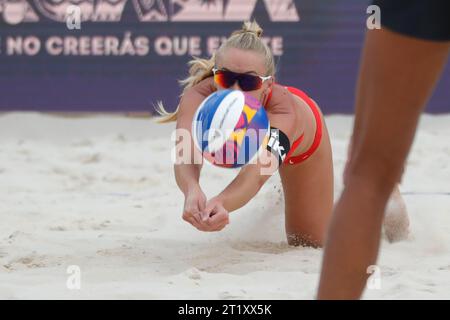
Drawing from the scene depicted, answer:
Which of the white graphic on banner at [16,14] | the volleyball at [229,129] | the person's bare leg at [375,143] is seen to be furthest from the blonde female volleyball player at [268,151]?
the white graphic on banner at [16,14]

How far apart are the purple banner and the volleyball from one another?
413 centimetres

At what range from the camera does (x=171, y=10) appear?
7027 millimetres

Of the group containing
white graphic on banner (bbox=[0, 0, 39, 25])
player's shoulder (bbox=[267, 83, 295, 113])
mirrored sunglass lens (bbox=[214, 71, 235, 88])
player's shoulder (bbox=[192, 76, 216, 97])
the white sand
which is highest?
white graphic on banner (bbox=[0, 0, 39, 25])

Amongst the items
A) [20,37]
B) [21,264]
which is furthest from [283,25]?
→ [21,264]

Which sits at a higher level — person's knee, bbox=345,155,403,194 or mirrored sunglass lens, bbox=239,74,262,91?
mirrored sunglass lens, bbox=239,74,262,91

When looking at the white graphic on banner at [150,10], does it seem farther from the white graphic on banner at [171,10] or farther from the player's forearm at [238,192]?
the player's forearm at [238,192]

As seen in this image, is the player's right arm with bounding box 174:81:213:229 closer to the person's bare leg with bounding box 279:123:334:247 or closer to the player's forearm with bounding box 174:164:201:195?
the player's forearm with bounding box 174:164:201:195

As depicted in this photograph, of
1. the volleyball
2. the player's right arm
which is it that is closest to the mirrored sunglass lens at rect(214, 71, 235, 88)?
the player's right arm

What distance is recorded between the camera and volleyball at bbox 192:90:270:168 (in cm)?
290

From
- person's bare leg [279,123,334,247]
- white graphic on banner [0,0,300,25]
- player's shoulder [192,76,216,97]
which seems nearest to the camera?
player's shoulder [192,76,216,97]

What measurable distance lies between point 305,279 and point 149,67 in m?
4.43

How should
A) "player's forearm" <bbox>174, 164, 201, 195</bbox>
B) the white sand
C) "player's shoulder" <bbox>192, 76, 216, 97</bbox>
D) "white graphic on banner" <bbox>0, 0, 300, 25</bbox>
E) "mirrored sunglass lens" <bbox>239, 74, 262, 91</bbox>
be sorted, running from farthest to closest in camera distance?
1. "white graphic on banner" <bbox>0, 0, 300, 25</bbox>
2. "player's shoulder" <bbox>192, 76, 216, 97</bbox>
3. "mirrored sunglass lens" <bbox>239, 74, 262, 91</bbox>
4. "player's forearm" <bbox>174, 164, 201, 195</bbox>
5. the white sand

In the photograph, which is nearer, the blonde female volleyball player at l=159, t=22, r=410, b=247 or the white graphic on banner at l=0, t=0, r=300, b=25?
the blonde female volleyball player at l=159, t=22, r=410, b=247

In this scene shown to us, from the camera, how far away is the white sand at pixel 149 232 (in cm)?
285
